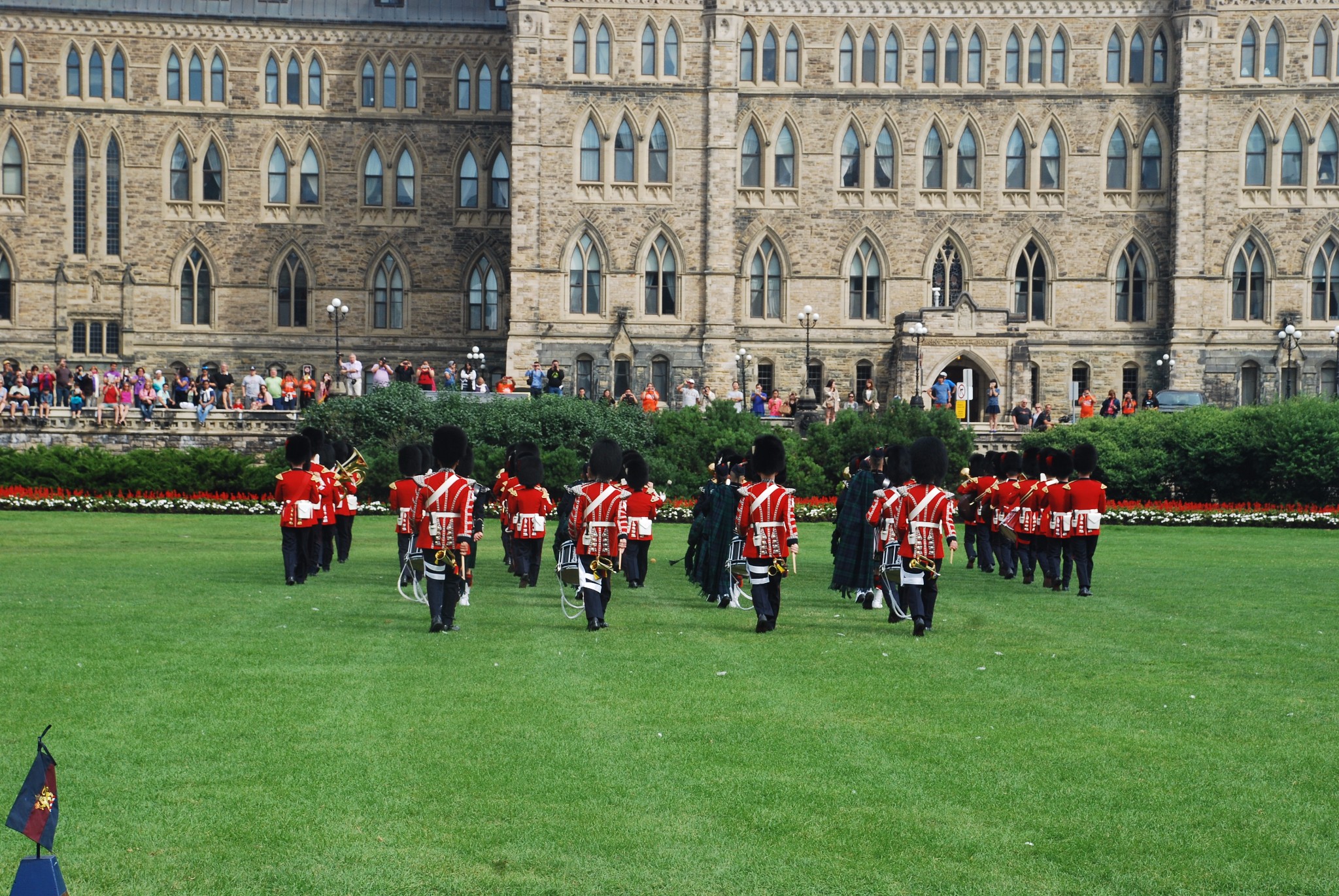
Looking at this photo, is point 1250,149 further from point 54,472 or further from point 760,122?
point 54,472

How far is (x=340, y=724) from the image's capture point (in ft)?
34.3

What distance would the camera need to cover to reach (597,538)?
52.1 ft

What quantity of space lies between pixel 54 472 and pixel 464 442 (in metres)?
21.9

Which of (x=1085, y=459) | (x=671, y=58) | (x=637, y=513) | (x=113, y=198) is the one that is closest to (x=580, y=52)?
(x=671, y=58)

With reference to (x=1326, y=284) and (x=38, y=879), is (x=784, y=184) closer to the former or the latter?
(x=1326, y=284)

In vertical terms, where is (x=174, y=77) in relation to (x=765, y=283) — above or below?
above

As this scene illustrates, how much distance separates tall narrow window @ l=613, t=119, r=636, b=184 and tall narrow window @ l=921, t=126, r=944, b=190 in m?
9.83

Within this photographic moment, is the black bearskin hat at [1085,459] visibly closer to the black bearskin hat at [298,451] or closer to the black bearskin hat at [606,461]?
the black bearskin hat at [606,461]

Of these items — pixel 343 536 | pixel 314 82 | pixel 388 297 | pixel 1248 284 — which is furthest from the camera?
pixel 388 297

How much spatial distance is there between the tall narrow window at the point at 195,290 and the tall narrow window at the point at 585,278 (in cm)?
1316

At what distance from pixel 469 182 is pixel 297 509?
39202 millimetres

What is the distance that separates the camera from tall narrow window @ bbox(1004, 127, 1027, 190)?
5344cm

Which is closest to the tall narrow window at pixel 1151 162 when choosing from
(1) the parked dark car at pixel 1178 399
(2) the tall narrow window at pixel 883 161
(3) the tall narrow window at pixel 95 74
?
(1) the parked dark car at pixel 1178 399

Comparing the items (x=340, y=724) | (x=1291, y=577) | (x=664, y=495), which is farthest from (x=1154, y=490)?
(x=340, y=724)
